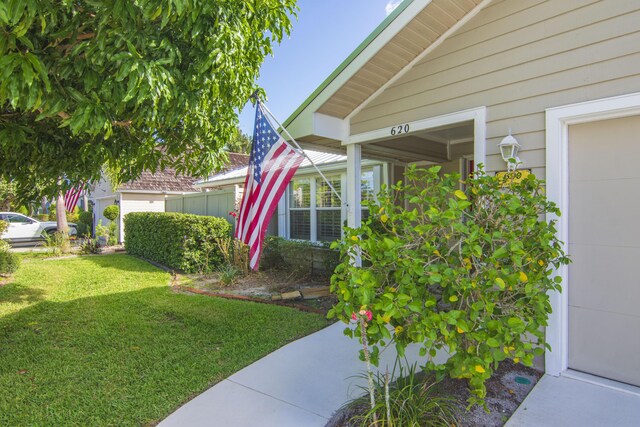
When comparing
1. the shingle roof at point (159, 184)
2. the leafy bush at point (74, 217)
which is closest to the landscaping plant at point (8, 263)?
the shingle roof at point (159, 184)

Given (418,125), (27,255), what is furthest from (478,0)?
(27,255)

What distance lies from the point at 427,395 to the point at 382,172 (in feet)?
19.8

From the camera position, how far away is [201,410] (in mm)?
3018

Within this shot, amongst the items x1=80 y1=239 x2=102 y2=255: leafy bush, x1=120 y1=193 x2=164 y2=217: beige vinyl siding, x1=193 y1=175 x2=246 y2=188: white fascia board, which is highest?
x1=193 y1=175 x2=246 y2=188: white fascia board

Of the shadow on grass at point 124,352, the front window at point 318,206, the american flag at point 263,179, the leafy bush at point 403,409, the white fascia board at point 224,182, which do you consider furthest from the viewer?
the white fascia board at point 224,182

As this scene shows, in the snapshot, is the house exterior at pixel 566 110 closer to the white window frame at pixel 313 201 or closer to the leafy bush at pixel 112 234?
the white window frame at pixel 313 201

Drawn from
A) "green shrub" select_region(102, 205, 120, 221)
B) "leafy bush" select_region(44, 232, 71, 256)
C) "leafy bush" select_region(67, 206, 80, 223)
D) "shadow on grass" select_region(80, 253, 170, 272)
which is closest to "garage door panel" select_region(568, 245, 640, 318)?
"shadow on grass" select_region(80, 253, 170, 272)

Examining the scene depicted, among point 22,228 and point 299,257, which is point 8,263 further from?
point 22,228

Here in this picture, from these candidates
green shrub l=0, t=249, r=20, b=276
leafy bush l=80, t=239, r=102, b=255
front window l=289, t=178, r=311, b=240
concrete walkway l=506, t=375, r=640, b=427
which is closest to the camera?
concrete walkway l=506, t=375, r=640, b=427

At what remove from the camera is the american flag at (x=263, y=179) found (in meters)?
4.49

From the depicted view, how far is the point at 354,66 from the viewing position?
4570 mm

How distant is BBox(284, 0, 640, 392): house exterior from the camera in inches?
126

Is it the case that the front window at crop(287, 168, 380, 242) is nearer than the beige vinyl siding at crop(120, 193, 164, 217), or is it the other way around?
the front window at crop(287, 168, 380, 242)

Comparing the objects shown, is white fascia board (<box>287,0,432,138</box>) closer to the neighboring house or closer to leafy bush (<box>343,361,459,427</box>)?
leafy bush (<box>343,361,459,427</box>)
